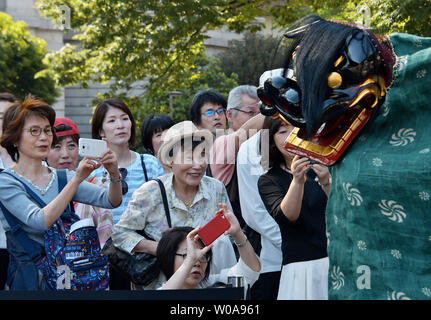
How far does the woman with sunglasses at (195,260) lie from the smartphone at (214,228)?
0.16 feet

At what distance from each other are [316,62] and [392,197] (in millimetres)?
467

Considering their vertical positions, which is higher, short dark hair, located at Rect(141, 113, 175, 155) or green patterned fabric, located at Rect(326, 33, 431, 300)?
short dark hair, located at Rect(141, 113, 175, 155)

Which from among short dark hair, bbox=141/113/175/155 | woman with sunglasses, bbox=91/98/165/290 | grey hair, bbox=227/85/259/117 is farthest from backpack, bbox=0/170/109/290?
short dark hair, bbox=141/113/175/155

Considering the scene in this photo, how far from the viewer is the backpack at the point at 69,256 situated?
315 cm

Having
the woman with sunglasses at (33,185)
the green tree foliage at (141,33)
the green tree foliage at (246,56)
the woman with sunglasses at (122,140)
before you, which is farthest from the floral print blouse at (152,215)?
the green tree foliage at (246,56)

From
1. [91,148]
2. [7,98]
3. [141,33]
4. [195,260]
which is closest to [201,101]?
[7,98]

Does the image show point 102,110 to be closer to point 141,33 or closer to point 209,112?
point 209,112

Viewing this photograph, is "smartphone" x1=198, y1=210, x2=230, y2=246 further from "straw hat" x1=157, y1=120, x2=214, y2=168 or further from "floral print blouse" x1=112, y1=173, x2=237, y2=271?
"straw hat" x1=157, y1=120, x2=214, y2=168

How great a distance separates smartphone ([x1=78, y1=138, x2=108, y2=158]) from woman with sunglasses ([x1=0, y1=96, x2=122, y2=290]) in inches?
1.3

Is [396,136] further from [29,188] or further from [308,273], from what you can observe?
[29,188]

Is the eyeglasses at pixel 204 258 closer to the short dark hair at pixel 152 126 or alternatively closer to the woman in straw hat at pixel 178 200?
the woman in straw hat at pixel 178 200

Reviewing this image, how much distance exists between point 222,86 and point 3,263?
1947 centimetres

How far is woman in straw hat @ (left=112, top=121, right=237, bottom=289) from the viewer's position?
3.47 m

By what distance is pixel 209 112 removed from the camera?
17.3 feet
